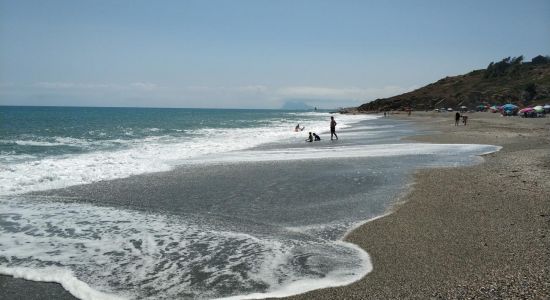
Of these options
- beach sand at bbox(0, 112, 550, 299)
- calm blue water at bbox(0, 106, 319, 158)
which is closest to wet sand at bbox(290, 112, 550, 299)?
beach sand at bbox(0, 112, 550, 299)

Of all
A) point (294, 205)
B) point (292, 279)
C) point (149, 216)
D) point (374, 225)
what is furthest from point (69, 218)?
point (374, 225)

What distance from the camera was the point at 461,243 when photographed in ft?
24.1

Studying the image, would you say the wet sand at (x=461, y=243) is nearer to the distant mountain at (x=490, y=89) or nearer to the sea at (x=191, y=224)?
the sea at (x=191, y=224)

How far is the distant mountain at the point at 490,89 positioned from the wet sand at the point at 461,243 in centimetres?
8214

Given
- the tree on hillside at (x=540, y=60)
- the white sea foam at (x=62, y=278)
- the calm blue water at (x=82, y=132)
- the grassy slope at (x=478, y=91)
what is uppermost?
the tree on hillside at (x=540, y=60)

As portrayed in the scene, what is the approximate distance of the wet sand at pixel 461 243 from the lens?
217 inches

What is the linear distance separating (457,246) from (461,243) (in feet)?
0.67

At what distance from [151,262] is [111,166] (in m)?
11.9

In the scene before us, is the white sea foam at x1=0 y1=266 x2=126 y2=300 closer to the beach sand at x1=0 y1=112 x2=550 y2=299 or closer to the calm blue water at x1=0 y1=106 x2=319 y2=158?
the beach sand at x1=0 y1=112 x2=550 y2=299

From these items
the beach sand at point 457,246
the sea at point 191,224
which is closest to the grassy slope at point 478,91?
the beach sand at point 457,246

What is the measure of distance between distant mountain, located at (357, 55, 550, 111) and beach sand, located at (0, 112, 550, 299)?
82462mm

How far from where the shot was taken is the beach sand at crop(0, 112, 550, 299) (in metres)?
5.54

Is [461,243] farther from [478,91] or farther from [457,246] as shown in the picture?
[478,91]

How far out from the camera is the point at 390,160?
754 inches
